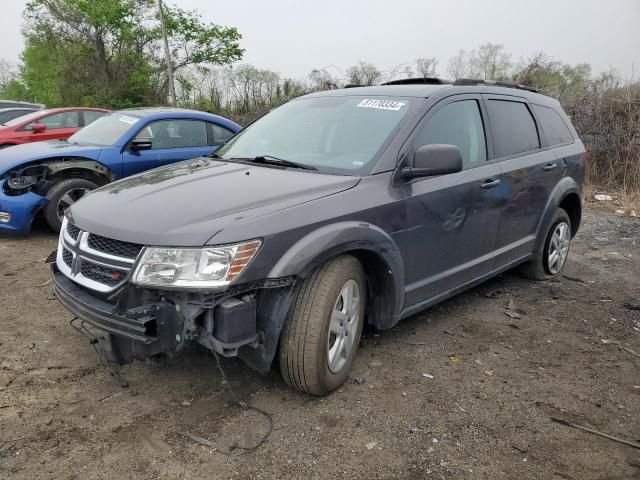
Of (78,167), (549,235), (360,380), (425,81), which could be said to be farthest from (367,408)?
(78,167)

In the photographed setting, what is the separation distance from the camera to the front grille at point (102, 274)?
8.41 ft

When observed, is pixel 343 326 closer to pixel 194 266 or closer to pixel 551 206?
pixel 194 266

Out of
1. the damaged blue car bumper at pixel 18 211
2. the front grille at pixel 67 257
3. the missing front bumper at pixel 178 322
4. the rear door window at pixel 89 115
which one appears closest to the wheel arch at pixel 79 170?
the damaged blue car bumper at pixel 18 211

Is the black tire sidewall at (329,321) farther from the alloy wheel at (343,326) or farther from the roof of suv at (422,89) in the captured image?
the roof of suv at (422,89)

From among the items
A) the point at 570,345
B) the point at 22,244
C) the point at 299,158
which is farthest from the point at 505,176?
the point at 22,244

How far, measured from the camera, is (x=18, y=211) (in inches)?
228

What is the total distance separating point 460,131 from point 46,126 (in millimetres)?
8771

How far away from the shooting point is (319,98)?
4.05 m

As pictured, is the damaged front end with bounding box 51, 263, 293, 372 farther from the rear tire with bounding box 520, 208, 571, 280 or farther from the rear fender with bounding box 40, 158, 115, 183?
the rear fender with bounding box 40, 158, 115, 183

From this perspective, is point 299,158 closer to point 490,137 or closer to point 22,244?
point 490,137

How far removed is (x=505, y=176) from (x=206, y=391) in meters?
2.71

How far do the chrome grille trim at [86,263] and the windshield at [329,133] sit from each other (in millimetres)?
Answer: 1297

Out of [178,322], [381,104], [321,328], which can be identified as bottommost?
[321,328]

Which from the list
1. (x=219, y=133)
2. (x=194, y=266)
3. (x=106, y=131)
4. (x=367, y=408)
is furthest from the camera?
(x=219, y=133)
